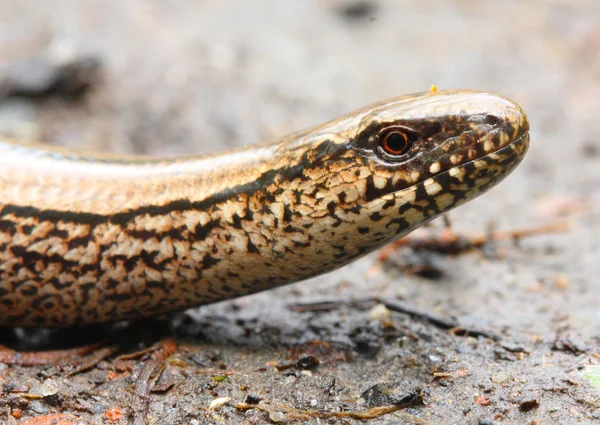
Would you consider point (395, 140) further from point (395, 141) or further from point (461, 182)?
point (461, 182)

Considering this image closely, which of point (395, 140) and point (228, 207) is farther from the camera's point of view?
point (228, 207)

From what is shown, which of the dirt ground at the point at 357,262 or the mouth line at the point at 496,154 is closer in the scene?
the mouth line at the point at 496,154

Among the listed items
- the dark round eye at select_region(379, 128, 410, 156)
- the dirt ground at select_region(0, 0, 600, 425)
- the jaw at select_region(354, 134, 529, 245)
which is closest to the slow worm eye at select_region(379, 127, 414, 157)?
the dark round eye at select_region(379, 128, 410, 156)

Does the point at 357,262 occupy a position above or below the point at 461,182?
above

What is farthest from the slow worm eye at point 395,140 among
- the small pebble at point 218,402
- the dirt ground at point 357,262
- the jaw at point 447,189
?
the small pebble at point 218,402

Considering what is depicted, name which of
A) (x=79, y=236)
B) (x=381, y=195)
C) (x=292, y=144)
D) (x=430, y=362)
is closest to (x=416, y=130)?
(x=381, y=195)

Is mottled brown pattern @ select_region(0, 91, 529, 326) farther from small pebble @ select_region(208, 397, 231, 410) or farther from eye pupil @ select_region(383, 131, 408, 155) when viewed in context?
small pebble @ select_region(208, 397, 231, 410)

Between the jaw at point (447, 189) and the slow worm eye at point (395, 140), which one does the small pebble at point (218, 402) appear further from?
the slow worm eye at point (395, 140)

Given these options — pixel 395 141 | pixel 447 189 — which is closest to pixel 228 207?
pixel 395 141
